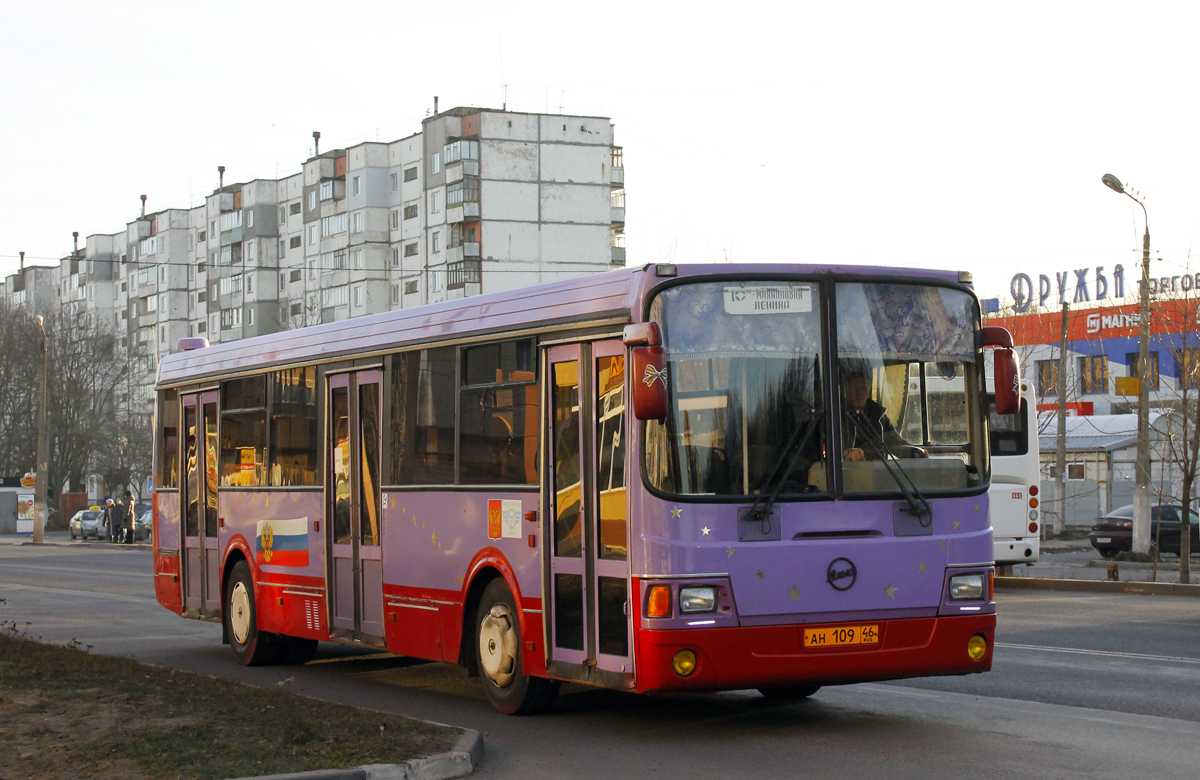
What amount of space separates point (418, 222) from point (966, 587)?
290ft

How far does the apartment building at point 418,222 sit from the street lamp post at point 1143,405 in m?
59.3

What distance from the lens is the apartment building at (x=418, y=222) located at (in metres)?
90.5

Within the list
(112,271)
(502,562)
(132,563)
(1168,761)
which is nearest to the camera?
(1168,761)

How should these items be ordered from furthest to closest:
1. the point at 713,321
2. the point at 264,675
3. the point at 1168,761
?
the point at 264,675
the point at 713,321
the point at 1168,761

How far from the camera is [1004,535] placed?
76.3 feet

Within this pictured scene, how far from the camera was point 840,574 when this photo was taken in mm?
8852

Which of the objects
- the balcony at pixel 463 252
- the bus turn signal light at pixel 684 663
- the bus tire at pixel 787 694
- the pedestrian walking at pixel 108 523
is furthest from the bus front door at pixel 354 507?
the balcony at pixel 463 252

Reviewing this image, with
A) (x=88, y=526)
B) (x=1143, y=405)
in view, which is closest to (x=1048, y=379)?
(x=1143, y=405)

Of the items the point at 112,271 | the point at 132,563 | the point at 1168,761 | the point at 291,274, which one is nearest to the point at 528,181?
the point at 291,274

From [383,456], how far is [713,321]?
4086 millimetres

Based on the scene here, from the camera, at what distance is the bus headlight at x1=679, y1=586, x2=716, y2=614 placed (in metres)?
8.55

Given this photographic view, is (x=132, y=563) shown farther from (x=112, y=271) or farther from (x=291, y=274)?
(x=112, y=271)

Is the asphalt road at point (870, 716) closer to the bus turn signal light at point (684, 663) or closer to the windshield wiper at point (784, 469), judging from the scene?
the bus turn signal light at point (684, 663)

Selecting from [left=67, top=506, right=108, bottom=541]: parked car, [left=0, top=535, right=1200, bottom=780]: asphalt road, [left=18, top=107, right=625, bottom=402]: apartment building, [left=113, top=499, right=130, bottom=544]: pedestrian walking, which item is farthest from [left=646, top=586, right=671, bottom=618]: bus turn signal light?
[left=18, top=107, right=625, bottom=402]: apartment building
